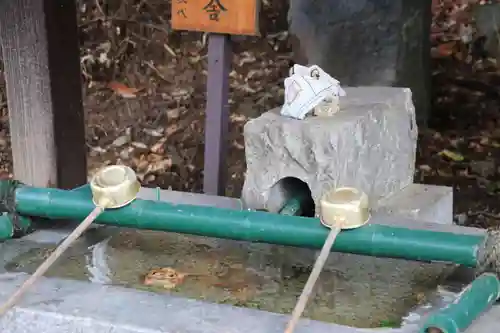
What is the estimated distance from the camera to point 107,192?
175cm

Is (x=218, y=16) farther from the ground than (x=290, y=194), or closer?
farther from the ground

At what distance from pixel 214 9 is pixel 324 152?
0.66 meters

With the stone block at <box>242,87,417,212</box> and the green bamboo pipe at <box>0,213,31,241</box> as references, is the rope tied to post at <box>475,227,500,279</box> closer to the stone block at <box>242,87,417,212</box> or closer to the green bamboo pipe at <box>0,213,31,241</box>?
the stone block at <box>242,87,417,212</box>

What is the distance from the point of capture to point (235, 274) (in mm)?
1775

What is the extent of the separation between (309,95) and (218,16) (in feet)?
1.59

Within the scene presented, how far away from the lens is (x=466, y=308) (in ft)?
4.53

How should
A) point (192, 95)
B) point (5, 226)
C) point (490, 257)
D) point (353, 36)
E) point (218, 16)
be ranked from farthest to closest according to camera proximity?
point (192, 95) < point (353, 36) < point (218, 16) < point (5, 226) < point (490, 257)

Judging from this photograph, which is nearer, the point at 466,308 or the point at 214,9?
the point at 466,308

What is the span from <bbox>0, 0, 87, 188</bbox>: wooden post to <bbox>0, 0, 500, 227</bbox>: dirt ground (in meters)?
1.46

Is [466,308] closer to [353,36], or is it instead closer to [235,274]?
[235,274]

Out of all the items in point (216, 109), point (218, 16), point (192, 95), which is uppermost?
point (218, 16)

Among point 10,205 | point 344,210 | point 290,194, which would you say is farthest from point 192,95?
point 344,210

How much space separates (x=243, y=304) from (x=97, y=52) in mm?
3209

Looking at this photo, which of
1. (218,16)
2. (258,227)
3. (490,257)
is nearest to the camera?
(490,257)
